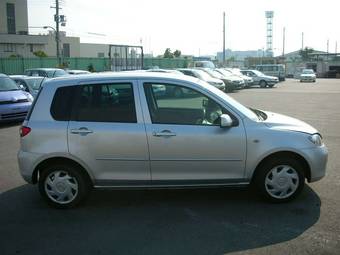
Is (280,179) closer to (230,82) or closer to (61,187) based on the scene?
(61,187)

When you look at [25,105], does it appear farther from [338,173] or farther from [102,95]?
[338,173]

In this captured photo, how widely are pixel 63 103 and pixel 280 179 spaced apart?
9.50 feet

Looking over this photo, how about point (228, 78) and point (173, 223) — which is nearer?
point (173, 223)

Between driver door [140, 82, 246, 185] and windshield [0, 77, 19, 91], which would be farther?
windshield [0, 77, 19, 91]

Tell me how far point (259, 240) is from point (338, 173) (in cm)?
312

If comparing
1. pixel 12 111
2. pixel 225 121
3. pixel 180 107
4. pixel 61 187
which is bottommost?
pixel 61 187

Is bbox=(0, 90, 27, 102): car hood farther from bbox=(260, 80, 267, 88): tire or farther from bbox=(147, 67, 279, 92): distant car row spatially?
bbox=(260, 80, 267, 88): tire

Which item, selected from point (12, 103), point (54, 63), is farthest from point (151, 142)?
point (54, 63)

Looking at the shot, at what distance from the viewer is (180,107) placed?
5.79m

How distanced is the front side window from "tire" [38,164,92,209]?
→ 1.22m

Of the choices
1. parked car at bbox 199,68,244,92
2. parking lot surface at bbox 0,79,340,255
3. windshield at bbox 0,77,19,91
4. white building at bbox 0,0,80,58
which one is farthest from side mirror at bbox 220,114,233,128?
white building at bbox 0,0,80,58

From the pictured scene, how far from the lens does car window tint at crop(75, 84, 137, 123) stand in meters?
5.62

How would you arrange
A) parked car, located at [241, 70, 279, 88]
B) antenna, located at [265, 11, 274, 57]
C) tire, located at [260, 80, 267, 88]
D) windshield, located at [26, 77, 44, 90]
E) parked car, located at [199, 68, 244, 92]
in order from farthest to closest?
antenna, located at [265, 11, 274, 57], tire, located at [260, 80, 267, 88], parked car, located at [241, 70, 279, 88], parked car, located at [199, 68, 244, 92], windshield, located at [26, 77, 44, 90]

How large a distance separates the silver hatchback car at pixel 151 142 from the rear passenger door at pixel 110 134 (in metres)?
0.01
